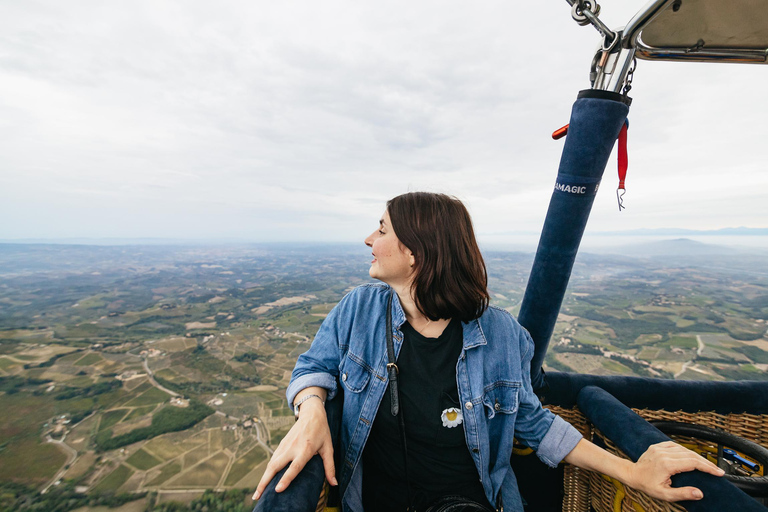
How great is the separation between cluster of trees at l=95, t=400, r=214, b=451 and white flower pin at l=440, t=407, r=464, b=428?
1141 cm

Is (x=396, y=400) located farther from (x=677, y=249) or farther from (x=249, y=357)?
(x=677, y=249)

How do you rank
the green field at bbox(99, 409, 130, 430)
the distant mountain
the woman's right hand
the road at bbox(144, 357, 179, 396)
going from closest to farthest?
the woman's right hand → the green field at bbox(99, 409, 130, 430) → the road at bbox(144, 357, 179, 396) → the distant mountain

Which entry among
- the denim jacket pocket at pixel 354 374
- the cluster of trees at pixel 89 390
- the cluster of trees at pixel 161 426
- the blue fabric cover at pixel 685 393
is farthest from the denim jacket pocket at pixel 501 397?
the cluster of trees at pixel 89 390

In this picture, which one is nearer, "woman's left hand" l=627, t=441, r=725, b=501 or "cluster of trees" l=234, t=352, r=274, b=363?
"woman's left hand" l=627, t=441, r=725, b=501

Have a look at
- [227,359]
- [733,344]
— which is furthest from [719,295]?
[227,359]

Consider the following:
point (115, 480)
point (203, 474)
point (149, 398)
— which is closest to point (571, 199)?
point (203, 474)

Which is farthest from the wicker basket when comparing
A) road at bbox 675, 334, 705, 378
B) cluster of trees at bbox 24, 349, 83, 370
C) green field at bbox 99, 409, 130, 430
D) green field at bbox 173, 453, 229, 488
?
cluster of trees at bbox 24, 349, 83, 370

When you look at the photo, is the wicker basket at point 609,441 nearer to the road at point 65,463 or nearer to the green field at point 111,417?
the road at point 65,463

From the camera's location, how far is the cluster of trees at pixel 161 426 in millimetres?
8906

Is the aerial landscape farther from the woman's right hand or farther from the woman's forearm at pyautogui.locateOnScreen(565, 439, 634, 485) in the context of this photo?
the woman's right hand

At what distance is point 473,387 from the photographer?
1188mm

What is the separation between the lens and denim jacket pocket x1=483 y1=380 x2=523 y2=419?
1206 mm

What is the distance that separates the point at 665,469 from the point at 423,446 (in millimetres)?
780

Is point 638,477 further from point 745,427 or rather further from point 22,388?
point 22,388
